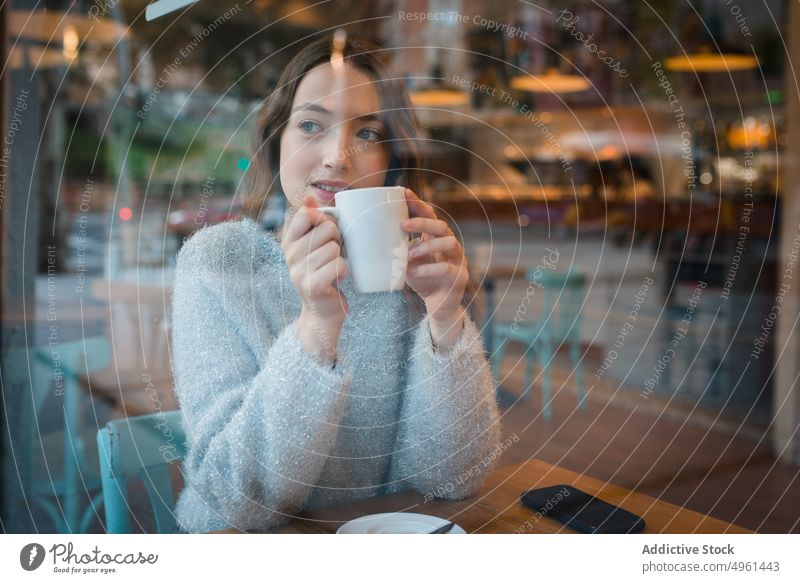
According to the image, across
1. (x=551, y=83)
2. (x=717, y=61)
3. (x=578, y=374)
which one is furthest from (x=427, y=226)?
(x=717, y=61)

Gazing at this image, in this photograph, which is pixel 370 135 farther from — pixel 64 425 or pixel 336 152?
pixel 64 425

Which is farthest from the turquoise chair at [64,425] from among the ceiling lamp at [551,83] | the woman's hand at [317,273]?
the ceiling lamp at [551,83]

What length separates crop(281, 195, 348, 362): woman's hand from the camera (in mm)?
542

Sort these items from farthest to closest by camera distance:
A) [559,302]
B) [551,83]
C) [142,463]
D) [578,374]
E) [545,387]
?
[551,83] → [559,302] → [578,374] → [545,387] → [142,463]

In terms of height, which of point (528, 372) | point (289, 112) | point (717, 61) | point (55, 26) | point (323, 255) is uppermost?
point (717, 61)

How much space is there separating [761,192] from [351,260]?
5.86 feet

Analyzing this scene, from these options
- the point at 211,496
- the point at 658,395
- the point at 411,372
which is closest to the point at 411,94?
the point at 411,372

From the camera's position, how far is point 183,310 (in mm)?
595

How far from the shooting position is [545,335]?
0.93m

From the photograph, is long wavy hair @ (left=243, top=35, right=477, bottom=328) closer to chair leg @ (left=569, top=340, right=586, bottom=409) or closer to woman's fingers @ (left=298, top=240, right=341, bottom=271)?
woman's fingers @ (left=298, top=240, right=341, bottom=271)

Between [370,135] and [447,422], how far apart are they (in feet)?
0.72

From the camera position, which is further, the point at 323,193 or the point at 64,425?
the point at 64,425

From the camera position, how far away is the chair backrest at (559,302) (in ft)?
2.97
